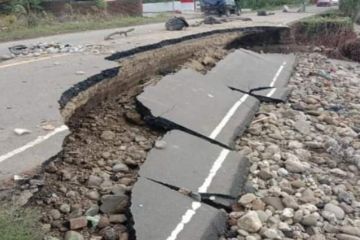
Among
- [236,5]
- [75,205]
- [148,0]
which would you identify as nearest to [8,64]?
[75,205]

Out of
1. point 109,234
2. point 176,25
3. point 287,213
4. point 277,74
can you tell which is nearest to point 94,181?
point 109,234

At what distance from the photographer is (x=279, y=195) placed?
4.39 m

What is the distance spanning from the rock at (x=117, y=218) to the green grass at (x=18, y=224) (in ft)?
1.79

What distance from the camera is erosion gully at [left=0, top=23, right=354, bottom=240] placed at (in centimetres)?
346

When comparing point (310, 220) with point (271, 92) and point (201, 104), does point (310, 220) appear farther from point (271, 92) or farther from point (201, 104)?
point (271, 92)

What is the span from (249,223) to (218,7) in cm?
1617

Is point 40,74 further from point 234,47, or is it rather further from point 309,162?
point 234,47

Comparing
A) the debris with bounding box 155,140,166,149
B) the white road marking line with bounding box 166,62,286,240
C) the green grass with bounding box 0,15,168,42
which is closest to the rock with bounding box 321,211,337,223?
the white road marking line with bounding box 166,62,286,240

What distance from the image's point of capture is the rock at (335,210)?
412 centimetres

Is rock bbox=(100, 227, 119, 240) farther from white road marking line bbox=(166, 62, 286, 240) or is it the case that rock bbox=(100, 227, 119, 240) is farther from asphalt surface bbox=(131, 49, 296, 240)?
white road marking line bbox=(166, 62, 286, 240)

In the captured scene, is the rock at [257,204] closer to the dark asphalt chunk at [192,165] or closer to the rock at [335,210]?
the dark asphalt chunk at [192,165]

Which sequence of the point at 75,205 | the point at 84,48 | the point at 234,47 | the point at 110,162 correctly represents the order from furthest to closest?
the point at 234,47
the point at 84,48
the point at 110,162
the point at 75,205

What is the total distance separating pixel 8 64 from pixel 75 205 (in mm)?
4171

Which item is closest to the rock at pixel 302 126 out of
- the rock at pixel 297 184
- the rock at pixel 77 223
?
the rock at pixel 297 184
